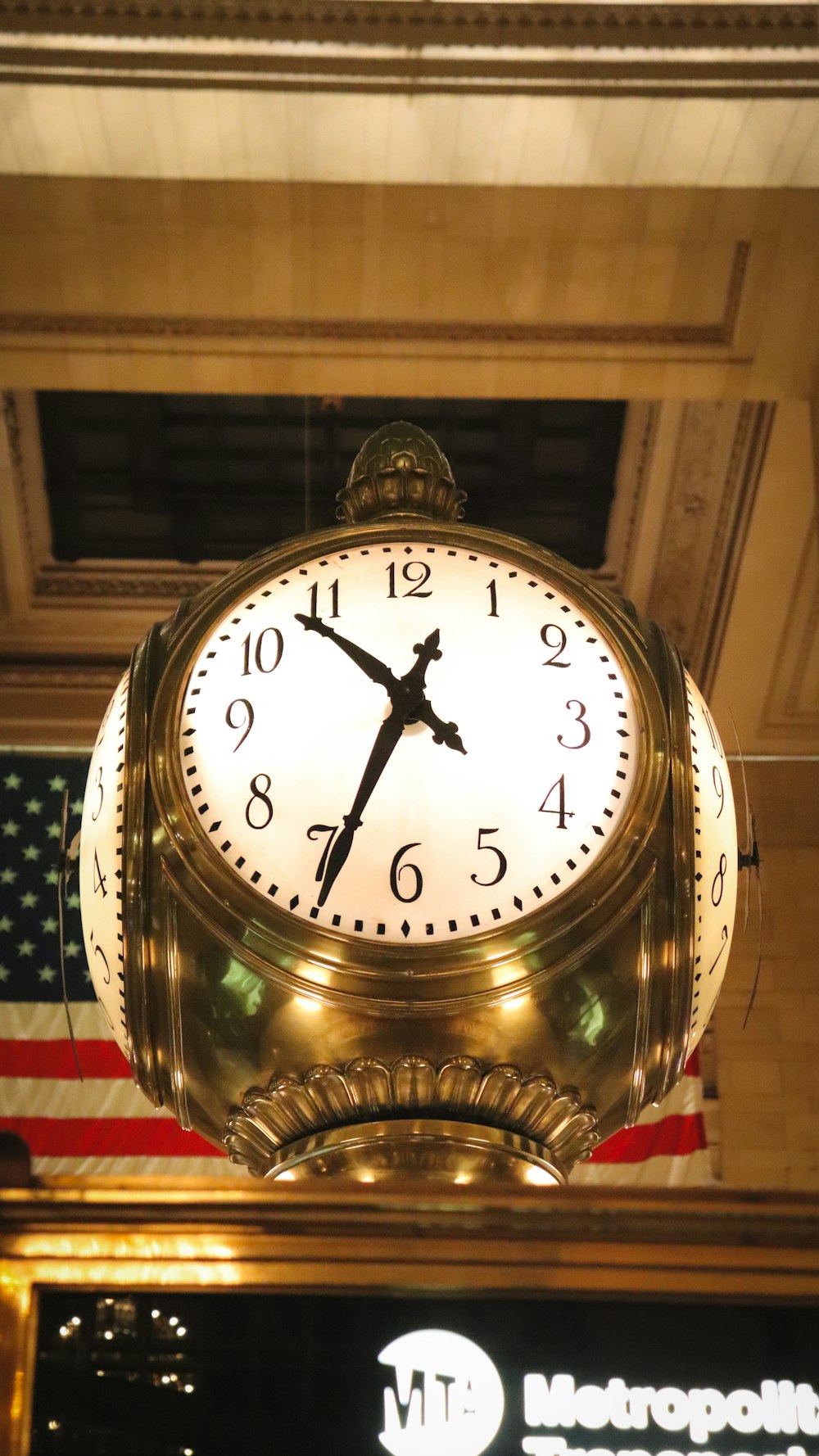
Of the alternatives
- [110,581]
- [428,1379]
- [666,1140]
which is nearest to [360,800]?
[428,1379]

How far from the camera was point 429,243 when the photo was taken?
3889 millimetres

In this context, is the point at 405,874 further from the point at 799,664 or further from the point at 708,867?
the point at 799,664

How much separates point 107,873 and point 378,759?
0.20 m

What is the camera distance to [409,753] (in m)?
0.88

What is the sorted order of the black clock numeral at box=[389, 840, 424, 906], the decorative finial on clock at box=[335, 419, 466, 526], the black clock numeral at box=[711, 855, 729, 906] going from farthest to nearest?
the decorative finial on clock at box=[335, 419, 466, 526] < the black clock numeral at box=[711, 855, 729, 906] < the black clock numeral at box=[389, 840, 424, 906]

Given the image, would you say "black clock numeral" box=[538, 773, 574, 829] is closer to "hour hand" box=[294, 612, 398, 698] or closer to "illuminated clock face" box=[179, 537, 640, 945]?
"illuminated clock face" box=[179, 537, 640, 945]

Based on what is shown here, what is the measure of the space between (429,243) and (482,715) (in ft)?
10.6

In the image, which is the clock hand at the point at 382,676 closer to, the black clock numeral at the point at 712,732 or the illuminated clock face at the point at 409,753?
the illuminated clock face at the point at 409,753

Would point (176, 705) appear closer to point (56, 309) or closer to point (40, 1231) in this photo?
point (40, 1231)

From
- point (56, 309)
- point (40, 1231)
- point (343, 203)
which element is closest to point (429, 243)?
point (343, 203)

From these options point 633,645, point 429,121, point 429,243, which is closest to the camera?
point 633,645

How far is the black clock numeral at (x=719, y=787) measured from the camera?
1004mm

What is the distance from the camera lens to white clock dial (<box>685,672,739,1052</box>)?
948 mm

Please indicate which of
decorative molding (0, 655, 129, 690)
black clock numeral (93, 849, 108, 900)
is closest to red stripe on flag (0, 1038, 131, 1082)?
decorative molding (0, 655, 129, 690)
